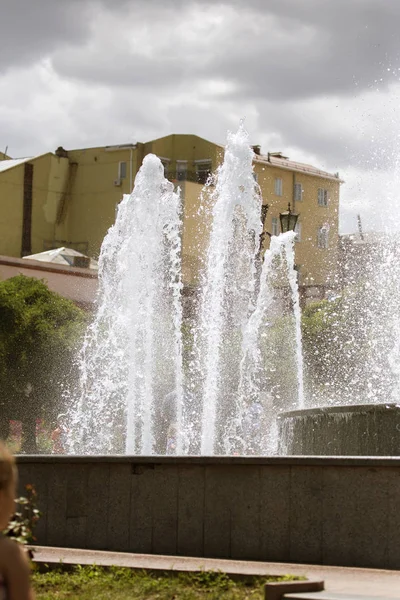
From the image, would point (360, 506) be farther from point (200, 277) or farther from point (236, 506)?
point (200, 277)

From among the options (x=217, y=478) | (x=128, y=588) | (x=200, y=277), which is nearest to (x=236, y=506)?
(x=217, y=478)

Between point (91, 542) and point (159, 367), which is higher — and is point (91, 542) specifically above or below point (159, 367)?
below

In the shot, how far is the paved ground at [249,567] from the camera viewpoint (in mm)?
6672

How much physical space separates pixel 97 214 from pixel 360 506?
50.8 m

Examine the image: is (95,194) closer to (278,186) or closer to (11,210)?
(11,210)

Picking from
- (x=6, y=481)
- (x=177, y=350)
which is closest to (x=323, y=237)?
(x=177, y=350)

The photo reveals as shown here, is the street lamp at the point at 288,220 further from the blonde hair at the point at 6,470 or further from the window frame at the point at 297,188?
the window frame at the point at 297,188

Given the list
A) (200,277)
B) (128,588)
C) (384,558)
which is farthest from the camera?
(200,277)

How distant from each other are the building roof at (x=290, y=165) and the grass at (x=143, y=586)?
54762mm

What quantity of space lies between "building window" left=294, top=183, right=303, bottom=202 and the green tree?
27967mm

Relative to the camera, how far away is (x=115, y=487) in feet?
29.1

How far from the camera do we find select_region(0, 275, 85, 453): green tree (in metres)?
33.4

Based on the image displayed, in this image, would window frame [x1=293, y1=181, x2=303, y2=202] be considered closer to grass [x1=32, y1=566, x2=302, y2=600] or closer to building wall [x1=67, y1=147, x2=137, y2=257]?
building wall [x1=67, y1=147, x2=137, y2=257]

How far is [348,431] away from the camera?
10703 mm
